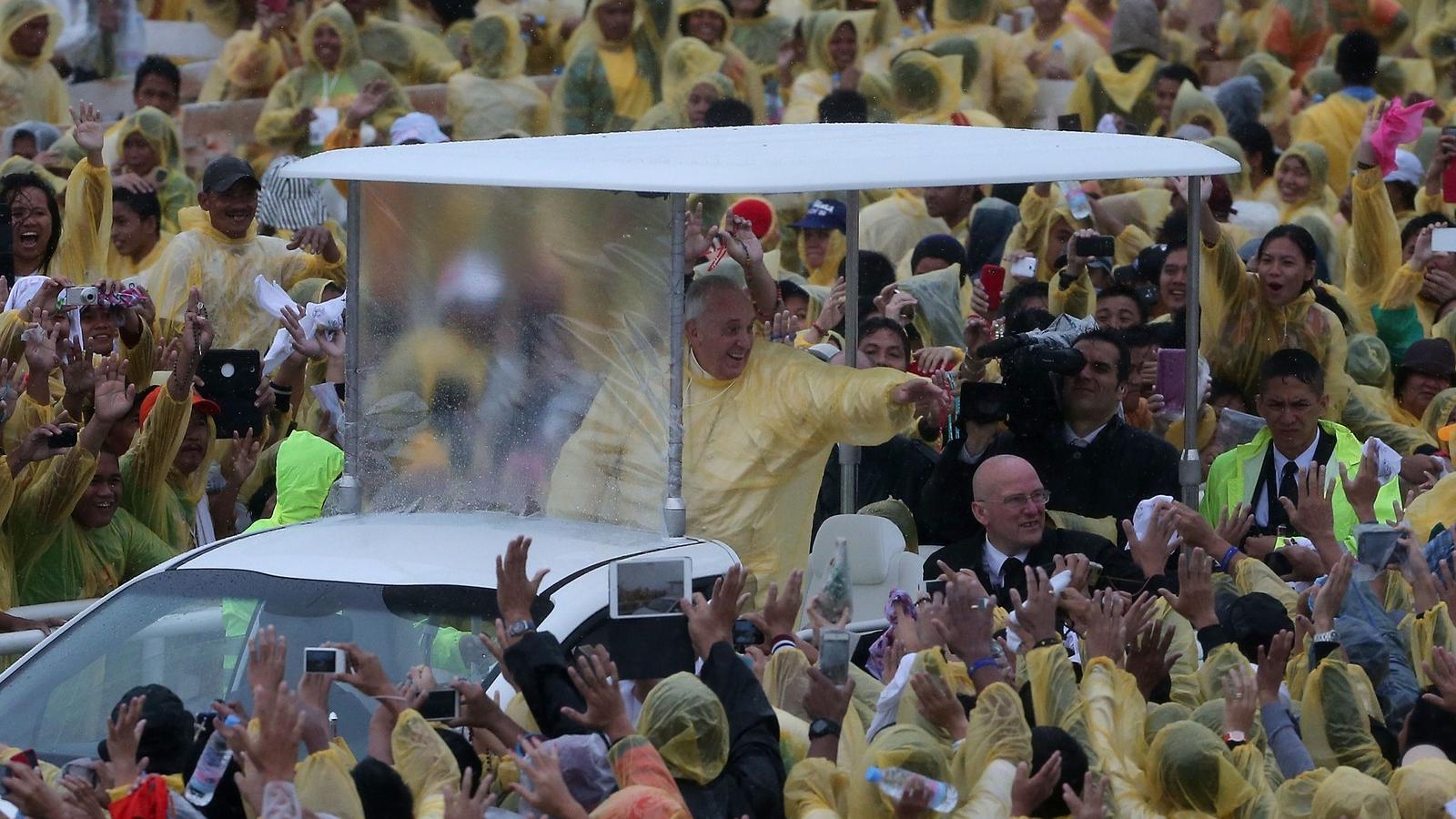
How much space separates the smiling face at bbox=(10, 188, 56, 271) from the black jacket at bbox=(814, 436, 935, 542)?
3.02 meters

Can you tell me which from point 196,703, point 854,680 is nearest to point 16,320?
point 196,703

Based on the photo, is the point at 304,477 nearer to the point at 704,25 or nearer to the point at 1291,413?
the point at 1291,413

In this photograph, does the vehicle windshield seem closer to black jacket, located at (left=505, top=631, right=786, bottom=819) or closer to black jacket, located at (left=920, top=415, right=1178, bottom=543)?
black jacket, located at (left=505, top=631, right=786, bottom=819)

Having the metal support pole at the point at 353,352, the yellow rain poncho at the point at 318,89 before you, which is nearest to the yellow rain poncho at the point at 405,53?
the yellow rain poncho at the point at 318,89

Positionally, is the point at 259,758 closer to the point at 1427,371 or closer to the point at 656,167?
the point at 656,167

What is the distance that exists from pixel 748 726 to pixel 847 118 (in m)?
7.98

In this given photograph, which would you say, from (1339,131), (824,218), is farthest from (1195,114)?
(824,218)

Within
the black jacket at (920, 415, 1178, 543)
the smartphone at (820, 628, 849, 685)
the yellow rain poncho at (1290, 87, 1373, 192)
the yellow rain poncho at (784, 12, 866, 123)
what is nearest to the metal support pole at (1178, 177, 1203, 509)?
the black jacket at (920, 415, 1178, 543)

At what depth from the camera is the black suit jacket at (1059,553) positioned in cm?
684

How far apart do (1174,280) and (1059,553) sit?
8.94 feet

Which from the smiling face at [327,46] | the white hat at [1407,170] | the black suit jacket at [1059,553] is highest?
the smiling face at [327,46]

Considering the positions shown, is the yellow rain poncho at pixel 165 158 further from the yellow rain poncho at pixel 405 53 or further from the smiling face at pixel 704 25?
the smiling face at pixel 704 25

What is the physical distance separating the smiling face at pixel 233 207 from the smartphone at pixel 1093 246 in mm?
3330

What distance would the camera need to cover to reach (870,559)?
6961 mm
